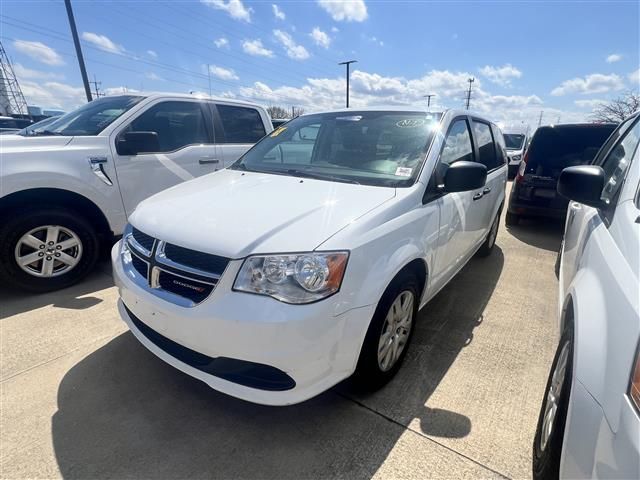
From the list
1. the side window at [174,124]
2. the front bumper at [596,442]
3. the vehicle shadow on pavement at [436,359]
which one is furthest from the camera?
the side window at [174,124]

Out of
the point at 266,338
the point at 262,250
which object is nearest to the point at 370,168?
the point at 262,250

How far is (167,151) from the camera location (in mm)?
4219

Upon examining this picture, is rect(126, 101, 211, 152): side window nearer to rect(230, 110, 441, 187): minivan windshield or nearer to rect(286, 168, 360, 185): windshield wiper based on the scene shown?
rect(230, 110, 441, 187): minivan windshield

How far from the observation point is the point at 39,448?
6.05 ft

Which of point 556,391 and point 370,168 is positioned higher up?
point 370,168

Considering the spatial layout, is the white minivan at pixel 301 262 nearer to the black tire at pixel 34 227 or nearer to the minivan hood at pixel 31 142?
the black tire at pixel 34 227

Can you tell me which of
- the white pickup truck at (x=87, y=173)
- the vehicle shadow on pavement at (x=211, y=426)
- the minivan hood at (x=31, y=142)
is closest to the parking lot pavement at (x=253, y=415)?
the vehicle shadow on pavement at (x=211, y=426)

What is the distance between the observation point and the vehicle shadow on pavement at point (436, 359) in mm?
2053

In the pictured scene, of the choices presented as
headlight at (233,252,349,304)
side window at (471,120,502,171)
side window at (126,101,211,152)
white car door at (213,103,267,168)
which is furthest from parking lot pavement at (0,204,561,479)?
white car door at (213,103,267,168)

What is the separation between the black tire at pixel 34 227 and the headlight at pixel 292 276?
Answer: 2757mm

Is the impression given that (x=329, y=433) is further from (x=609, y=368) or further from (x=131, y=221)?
Answer: (x=131, y=221)

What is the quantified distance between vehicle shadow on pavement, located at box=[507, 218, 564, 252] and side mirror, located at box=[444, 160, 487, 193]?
A: 3.56m

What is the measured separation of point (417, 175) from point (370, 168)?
36cm

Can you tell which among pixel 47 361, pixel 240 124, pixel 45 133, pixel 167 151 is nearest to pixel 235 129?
pixel 240 124
